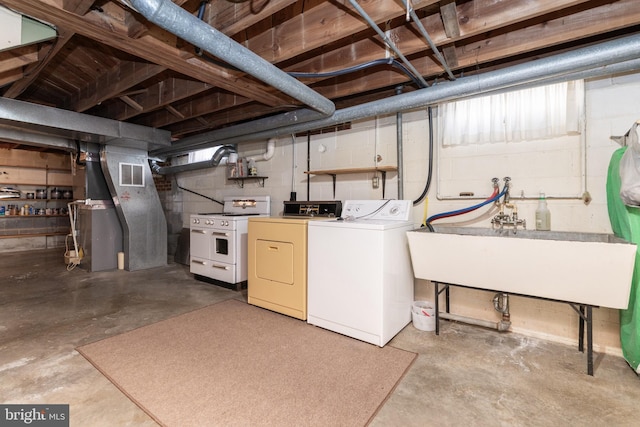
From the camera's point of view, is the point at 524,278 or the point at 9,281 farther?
the point at 9,281

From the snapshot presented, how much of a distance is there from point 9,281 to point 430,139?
5.73 m

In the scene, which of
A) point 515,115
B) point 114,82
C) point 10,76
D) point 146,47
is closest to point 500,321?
point 515,115

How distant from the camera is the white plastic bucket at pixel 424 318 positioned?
2.64m

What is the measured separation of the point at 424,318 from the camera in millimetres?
2645

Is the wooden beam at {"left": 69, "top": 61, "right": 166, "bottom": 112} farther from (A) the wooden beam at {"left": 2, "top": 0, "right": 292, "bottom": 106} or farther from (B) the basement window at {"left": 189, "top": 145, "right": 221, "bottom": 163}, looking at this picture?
(B) the basement window at {"left": 189, "top": 145, "right": 221, "bottom": 163}

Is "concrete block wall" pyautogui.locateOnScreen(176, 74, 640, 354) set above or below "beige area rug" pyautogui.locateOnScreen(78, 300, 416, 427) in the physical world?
above

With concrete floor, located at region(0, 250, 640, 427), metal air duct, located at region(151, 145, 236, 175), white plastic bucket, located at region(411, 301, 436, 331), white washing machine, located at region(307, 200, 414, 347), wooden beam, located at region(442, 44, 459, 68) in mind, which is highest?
wooden beam, located at region(442, 44, 459, 68)

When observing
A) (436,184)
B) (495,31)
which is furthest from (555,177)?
(495,31)

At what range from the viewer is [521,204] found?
100 inches

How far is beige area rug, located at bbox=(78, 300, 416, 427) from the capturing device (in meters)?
1.59

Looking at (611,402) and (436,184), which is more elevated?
(436,184)

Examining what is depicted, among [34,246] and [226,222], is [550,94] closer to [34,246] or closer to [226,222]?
[226,222]

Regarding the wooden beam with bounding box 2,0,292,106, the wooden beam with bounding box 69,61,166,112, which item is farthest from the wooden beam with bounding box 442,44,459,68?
the wooden beam with bounding box 69,61,166,112

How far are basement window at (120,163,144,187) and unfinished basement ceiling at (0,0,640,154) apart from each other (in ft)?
5.13
